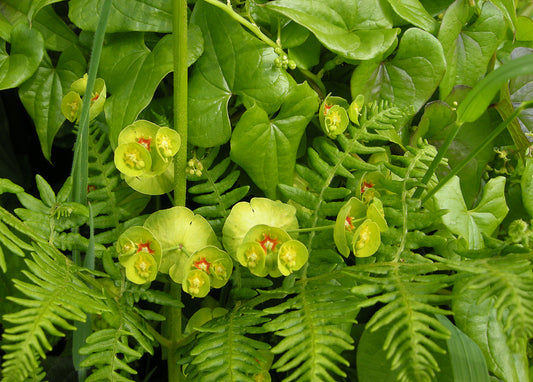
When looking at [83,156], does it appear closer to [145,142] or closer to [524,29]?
[145,142]

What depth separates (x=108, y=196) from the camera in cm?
64

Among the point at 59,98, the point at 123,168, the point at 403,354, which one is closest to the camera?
the point at 403,354

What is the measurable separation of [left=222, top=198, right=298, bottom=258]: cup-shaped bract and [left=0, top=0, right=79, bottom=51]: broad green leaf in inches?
17.3

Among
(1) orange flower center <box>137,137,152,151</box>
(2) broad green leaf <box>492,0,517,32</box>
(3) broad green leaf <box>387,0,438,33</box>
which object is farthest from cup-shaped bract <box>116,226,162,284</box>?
Answer: (2) broad green leaf <box>492,0,517,32</box>

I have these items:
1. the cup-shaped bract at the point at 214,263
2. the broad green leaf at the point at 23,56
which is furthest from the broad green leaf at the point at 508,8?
the broad green leaf at the point at 23,56

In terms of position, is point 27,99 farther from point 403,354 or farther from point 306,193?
point 403,354

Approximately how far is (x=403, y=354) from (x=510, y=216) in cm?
45

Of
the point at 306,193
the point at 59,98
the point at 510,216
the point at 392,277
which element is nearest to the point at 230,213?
the point at 306,193

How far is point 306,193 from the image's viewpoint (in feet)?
2.03

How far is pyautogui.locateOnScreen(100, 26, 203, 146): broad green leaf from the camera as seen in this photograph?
65 centimetres

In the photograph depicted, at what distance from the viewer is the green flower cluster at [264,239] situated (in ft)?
1.80

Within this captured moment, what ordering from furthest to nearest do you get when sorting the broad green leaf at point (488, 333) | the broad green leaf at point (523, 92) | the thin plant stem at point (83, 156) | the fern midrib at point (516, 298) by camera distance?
the broad green leaf at point (523, 92) < the broad green leaf at point (488, 333) < the thin plant stem at point (83, 156) < the fern midrib at point (516, 298)

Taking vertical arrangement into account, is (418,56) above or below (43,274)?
above

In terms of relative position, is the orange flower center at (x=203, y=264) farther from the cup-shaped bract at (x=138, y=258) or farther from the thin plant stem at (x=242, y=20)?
the thin plant stem at (x=242, y=20)
